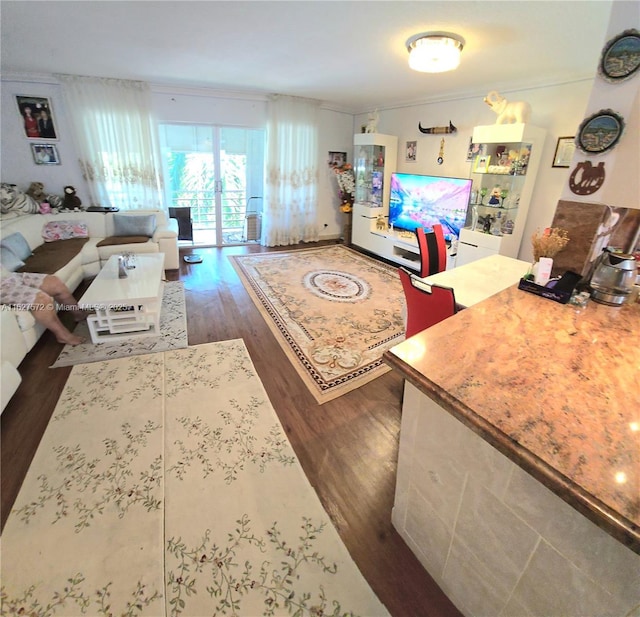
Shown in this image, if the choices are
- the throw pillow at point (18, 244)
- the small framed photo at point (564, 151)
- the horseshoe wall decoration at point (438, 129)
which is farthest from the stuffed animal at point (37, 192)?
the small framed photo at point (564, 151)

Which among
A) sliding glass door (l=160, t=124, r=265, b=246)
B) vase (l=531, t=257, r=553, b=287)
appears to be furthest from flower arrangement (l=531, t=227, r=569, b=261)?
sliding glass door (l=160, t=124, r=265, b=246)

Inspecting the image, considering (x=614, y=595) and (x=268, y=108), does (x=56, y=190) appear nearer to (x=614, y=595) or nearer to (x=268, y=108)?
(x=268, y=108)

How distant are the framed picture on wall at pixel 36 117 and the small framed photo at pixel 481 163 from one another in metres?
5.43

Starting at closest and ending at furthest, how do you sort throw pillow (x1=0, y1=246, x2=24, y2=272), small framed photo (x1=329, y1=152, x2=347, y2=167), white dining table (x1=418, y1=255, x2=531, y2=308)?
white dining table (x1=418, y1=255, x2=531, y2=308) → throw pillow (x1=0, y1=246, x2=24, y2=272) → small framed photo (x1=329, y1=152, x2=347, y2=167)

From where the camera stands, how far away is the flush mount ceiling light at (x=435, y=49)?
2.36 meters

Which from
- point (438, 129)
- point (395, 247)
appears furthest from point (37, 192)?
point (438, 129)

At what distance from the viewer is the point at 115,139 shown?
15.1 feet

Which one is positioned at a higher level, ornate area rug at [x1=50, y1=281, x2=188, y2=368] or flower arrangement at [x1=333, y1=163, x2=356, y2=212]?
flower arrangement at [x1=333, y1=163, x2=356, y2=212]

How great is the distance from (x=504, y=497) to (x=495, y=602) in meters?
0.41

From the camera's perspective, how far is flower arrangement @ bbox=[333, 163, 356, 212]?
231 inches

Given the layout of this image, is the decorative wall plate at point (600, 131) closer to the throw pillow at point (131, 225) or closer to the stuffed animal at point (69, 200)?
the throw pillow at point (131, 225)

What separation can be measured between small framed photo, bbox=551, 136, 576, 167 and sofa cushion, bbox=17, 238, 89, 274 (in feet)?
17.0

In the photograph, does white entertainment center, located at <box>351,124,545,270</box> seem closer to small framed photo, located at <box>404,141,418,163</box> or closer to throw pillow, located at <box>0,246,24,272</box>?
small framed photo, located at <box>404,141,418,163</box>

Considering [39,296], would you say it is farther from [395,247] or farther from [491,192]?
[491,192]
